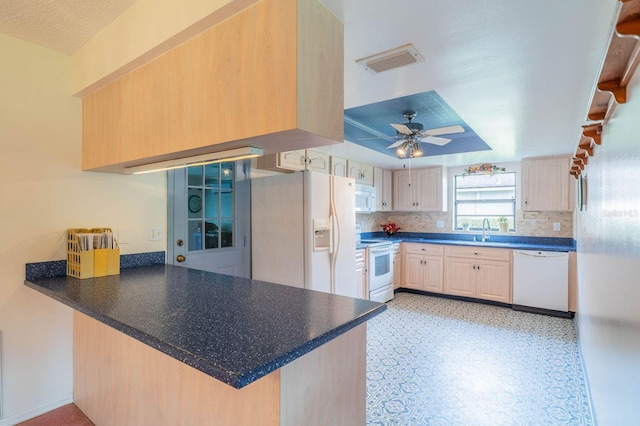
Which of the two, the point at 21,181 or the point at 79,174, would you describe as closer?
the point at 21,181

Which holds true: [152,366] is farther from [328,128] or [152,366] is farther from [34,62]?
[34,62]

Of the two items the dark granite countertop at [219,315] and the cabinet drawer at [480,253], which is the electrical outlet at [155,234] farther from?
the cabinet drawer at [480,253]

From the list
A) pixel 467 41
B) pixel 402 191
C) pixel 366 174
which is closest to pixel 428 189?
pixel 402 191

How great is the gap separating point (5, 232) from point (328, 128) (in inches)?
82.5

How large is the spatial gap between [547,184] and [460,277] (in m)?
1.80

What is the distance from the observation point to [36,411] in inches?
82.0

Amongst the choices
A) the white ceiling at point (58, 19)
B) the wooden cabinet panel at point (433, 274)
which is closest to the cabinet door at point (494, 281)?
the wooden cabinet panel at point (433, 274)

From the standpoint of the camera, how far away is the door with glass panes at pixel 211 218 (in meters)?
2.76

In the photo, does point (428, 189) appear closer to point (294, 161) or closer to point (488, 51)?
point (294, 161)

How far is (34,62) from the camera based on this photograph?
2.09m

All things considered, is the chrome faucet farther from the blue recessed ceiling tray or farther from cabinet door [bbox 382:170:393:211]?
the blue recessed ceiling tray

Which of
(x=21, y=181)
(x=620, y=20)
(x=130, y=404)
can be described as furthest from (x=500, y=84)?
(x=21, y=181)

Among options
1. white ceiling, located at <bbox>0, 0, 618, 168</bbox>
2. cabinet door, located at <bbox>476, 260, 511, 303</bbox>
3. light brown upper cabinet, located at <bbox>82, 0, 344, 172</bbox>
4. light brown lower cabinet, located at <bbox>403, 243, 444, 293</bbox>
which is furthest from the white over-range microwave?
light brown upper cabinet, located at <bbox>82, 0, 344, 172</bbox>

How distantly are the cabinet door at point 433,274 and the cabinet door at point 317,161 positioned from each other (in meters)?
2.35
